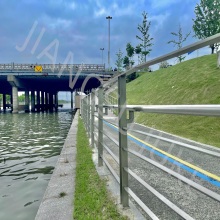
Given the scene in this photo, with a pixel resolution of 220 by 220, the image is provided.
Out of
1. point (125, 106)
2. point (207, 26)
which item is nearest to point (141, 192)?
point (125, 106)

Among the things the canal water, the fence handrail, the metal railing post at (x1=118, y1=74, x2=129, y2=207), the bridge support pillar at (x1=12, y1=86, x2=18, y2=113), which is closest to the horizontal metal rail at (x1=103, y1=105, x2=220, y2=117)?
the fence handrail

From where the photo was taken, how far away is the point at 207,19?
3531 cm

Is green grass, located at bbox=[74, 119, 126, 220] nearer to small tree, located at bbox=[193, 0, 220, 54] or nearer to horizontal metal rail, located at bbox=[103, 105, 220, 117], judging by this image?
horizontal metal rail, located at bbox=[103, 105, 220, 117]

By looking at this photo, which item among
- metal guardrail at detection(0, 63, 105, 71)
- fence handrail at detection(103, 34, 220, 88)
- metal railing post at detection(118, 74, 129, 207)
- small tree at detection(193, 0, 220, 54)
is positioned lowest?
metal railing post at detection(118, 74, 129, 207)

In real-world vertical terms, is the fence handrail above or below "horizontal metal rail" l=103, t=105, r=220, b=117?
above

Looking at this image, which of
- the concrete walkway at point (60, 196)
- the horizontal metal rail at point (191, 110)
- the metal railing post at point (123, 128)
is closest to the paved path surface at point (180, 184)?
the metal railing post at point (123, 128)

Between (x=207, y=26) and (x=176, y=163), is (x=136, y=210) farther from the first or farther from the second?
(x=207, y=26)

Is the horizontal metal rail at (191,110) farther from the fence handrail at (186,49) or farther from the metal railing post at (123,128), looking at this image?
the metal railing post at (123,128)

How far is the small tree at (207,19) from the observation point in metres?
34.4

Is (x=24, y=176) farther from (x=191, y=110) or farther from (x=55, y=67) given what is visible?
(x=55, y=67)

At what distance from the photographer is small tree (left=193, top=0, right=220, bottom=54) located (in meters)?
34.4

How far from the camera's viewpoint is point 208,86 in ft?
45.2

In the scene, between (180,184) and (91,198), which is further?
(180,184)

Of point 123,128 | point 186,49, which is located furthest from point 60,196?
point 186,49
